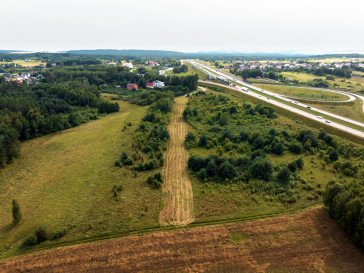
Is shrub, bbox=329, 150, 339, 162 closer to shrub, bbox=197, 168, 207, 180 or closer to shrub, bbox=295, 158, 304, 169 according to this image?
shrub, bbox=295, 158, 304, 169

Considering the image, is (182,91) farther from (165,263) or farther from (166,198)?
(165,263)

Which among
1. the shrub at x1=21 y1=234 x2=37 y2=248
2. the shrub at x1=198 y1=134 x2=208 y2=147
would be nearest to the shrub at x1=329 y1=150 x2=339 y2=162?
the shrub at x1=198 y1=134 x2=208 y2=147

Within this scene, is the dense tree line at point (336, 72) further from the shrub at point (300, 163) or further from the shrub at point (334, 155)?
the shrub at point (300, 163)

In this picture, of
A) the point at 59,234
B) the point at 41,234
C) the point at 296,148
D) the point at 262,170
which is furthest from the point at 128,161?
the point at 296,148

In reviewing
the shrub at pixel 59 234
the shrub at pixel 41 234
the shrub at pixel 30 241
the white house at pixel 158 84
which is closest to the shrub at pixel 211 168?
the shrub at pixel 59 234

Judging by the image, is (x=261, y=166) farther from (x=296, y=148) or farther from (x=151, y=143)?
(x=151, y=143)

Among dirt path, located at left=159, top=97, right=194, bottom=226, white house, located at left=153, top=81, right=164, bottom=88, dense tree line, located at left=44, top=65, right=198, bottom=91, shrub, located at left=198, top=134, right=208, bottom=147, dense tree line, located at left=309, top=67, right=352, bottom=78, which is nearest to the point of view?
dirt path, located at left=159, top=97, right=194, bottom=226
